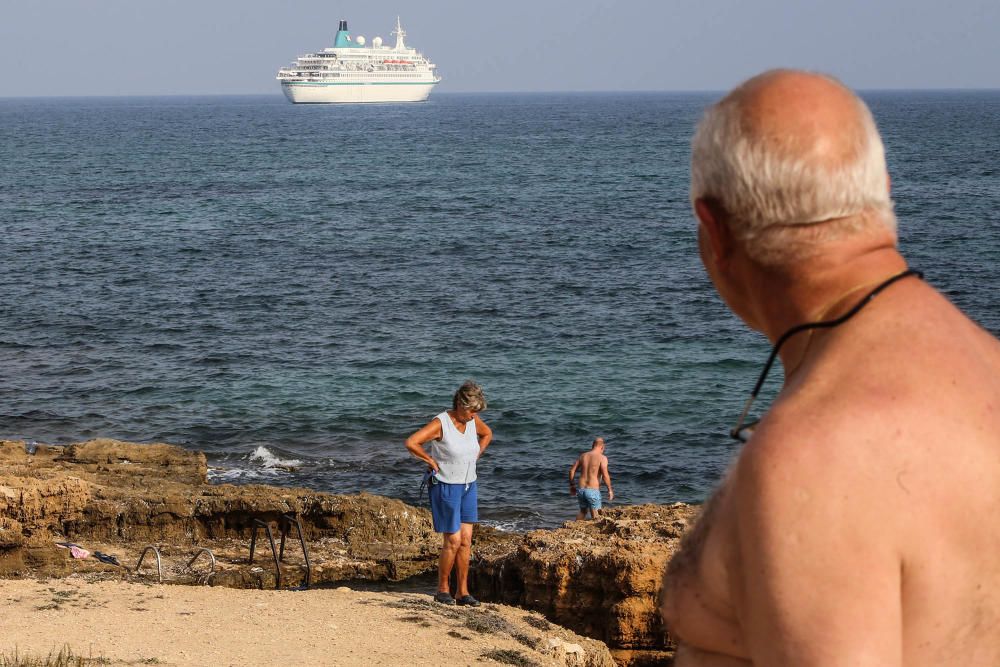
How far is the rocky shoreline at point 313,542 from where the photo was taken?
27.6 feet

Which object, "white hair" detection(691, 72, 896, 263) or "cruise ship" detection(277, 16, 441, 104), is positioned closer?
"white hair" detection(691, 72, 896, 263)

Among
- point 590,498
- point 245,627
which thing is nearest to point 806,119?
point 245,627

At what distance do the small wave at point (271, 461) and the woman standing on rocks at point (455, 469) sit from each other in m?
8.01

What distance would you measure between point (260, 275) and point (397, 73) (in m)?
129

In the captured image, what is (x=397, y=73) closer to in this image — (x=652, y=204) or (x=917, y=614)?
(x=652, y=204)

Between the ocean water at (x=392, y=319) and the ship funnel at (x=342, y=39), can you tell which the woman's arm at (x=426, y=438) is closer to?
the ocean water at (x=392, y=319)

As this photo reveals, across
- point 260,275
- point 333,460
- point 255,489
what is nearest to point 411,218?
point 260,275

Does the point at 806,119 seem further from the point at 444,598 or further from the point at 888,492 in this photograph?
the point at 444,598

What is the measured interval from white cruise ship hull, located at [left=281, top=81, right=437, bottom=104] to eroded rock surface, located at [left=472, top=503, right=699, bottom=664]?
494 feet

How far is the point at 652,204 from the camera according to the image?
49.4m

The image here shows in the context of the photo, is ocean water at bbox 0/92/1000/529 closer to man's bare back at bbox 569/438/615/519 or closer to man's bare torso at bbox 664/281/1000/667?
man's bare back at bbox 569/438/615/519

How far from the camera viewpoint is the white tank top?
828 cm

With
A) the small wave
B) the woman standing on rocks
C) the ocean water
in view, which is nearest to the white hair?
the ocean water

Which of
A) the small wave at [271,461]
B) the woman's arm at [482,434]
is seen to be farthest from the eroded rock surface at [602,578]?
the small wave at [271,461]
